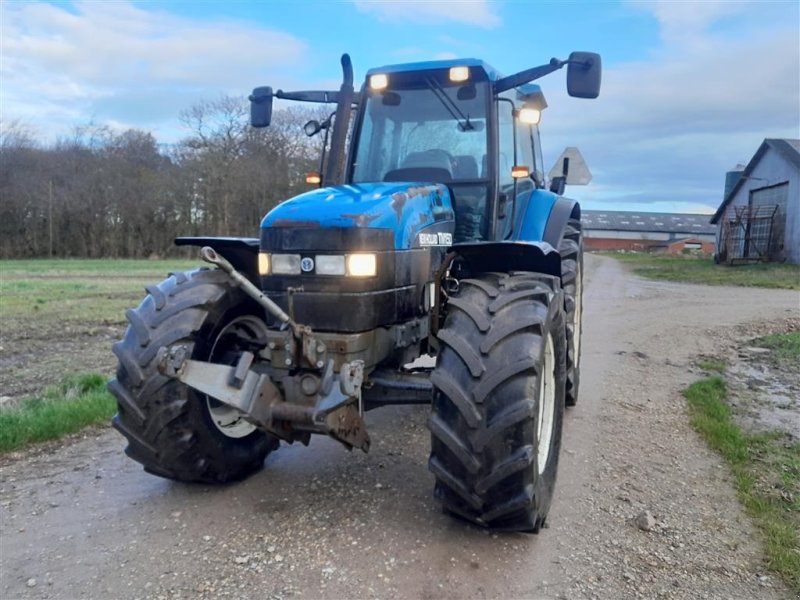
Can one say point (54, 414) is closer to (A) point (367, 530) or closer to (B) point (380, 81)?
(A) point (367, 530)

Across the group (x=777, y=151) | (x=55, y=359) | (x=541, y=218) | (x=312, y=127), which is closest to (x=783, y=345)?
(x=541, y=218)

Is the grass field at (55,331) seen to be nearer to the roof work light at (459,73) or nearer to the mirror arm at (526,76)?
the roof work light at (459,73)

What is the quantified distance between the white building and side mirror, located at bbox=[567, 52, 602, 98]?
2464 centimetres

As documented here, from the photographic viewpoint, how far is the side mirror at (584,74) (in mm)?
4285

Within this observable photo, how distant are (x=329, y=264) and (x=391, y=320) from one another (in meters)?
0.52

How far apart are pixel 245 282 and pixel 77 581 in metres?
1.56

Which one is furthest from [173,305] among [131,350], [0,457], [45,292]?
[45,292]

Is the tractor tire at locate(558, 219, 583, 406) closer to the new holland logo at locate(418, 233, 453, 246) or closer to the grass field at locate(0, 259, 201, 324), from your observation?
the new holland logo at locate(418, 233, 453, 246)

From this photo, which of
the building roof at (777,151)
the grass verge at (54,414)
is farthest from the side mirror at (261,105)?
the building roof at (777,151)

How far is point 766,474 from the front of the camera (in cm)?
429

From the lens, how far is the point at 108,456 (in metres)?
4.63

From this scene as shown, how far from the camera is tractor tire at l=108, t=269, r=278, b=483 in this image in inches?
146

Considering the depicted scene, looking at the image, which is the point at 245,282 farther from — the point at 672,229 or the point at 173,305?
the point at 672,229

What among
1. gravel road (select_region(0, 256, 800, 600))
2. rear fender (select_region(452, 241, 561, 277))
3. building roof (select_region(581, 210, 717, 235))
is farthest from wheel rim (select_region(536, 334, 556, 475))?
building roof (select_region(581, 210, 717, 235))
